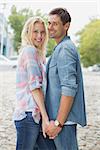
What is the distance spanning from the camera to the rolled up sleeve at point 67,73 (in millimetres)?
2392

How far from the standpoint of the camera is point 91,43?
46.0 meters

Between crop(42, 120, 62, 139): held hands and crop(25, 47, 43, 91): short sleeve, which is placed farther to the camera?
crop(25, 47, 43, 91): short sleeve

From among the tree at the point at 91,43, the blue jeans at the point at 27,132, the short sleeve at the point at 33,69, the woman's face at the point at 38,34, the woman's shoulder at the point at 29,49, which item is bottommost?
the tree at the point at 91,43

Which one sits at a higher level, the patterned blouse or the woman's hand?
the patterned blouse

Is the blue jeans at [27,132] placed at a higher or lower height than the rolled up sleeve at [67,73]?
lower

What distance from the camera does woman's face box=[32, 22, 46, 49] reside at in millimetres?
2619

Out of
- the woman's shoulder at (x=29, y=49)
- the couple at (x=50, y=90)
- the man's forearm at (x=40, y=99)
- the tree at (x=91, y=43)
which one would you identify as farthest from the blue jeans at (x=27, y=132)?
the tree at (x=91, y=43)

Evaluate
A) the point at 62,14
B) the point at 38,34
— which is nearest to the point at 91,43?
the point at 38,34

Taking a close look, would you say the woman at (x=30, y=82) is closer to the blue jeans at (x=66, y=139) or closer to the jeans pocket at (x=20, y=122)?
the jeans pocket at (x=20, y=122)

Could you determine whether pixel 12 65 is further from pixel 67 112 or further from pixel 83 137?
pixel 67 112

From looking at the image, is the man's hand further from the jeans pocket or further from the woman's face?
the woman's face

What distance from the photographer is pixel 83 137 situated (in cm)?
612

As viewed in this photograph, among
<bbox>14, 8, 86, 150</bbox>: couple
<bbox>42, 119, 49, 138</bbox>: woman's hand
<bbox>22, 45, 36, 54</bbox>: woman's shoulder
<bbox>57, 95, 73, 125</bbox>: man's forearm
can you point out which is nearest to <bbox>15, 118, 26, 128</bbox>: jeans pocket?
<bbox>14, 8, 86, 150</bbox>: couple

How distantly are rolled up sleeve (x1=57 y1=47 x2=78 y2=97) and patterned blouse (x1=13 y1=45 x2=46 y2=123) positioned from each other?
6.7 inches
